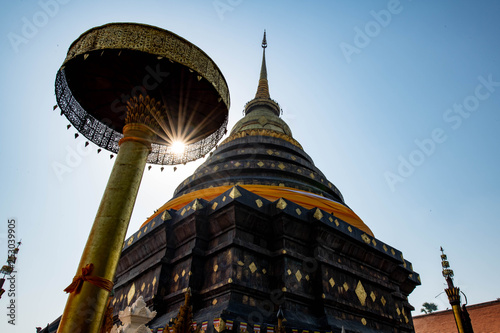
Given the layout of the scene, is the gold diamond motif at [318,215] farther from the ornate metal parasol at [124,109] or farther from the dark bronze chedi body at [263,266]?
the ornate metal parasol at [124,109]

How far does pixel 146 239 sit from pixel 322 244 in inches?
191

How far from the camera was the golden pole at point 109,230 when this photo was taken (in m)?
4.72

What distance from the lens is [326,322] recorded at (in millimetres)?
7469

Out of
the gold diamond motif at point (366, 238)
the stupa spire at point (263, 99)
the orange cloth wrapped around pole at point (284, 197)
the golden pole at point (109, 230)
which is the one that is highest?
the stupa spire at point (263, 99)

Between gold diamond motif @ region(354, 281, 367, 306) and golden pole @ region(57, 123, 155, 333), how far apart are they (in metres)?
6.23

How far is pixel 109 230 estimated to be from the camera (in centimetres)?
545

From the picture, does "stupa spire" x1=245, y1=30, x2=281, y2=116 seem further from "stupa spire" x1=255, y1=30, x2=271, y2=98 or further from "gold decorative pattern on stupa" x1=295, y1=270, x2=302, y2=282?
"gold decorative pattern on stupa" x1=295, y1=270, x2=302, y2=282

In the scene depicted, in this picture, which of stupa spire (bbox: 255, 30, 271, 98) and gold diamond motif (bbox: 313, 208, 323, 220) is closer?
gold diamond motif (bbox: 313, 208, 323, 220)

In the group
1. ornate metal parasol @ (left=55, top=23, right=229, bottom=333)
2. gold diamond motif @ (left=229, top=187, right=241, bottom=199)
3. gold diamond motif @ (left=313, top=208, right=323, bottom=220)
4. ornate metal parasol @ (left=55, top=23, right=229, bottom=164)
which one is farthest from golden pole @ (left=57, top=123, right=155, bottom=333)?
gold diamond motif @ (left=313, top=208, right=323, bottom=220)

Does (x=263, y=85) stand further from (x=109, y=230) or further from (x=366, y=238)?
(x=109, y=230)

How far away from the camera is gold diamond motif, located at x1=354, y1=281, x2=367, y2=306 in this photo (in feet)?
29.4

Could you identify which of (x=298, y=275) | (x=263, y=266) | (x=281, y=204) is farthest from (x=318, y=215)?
(x=263, y=266)

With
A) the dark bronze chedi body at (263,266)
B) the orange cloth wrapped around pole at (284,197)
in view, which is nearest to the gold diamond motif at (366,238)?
the dark bronze chedi body at (263,266)

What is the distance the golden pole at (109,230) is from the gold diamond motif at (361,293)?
623 centimetres
